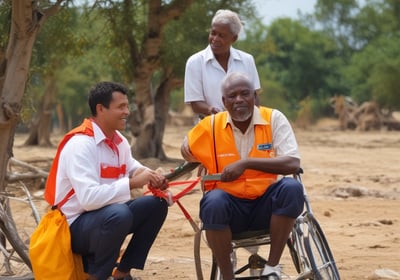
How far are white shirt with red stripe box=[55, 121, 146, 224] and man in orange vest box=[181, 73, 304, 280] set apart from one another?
0.42 metres

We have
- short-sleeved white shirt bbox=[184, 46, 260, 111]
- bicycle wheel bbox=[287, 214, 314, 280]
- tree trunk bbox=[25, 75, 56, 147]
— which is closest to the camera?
bicycle wheel bbox=[287, 214, 314, 280]

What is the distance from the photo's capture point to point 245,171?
4.73 meters

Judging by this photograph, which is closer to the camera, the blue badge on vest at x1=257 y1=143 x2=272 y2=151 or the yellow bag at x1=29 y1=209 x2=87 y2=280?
the yellow bag at x1=29 y1=209 x2=87 y2=280

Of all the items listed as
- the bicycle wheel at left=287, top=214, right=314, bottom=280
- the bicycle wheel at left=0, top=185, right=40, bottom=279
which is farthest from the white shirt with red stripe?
the bicycle wheel at left=0, top=185, right=40, bottom=279

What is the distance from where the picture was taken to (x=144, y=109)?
17.2m

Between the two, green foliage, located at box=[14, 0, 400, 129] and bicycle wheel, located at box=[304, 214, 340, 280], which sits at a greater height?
green foliage, located at box=[14, 0, 400, 129]

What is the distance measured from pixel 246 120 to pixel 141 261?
970 mm

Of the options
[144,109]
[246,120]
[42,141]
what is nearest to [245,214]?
[246,120]

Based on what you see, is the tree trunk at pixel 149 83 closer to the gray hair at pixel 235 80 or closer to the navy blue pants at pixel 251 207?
the gray hair at pixel 235 80

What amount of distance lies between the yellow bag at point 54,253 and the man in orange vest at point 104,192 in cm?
4

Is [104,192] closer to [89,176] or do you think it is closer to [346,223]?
[89,176]

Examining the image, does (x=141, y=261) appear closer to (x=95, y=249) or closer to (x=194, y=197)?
(x=95, y=249)

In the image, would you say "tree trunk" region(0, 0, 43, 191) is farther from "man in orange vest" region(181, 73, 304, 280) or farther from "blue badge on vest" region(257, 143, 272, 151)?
"blue badge on vest" region(257, 143, 272, 151)

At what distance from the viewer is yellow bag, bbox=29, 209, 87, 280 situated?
15.0ft
